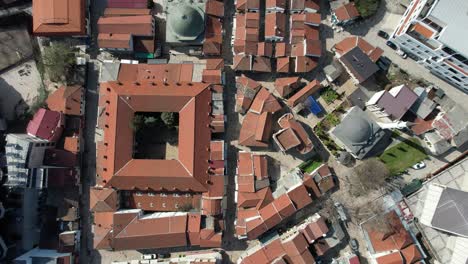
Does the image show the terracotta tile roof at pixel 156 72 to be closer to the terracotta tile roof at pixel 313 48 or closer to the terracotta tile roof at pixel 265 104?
the terracotta tile roof at pixel 265 104

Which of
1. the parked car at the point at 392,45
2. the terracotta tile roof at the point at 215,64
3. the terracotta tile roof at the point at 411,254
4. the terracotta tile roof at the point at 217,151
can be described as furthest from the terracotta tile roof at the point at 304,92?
the terracotta tile roof at the point at 411,254

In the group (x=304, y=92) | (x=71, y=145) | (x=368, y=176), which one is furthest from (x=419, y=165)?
(x=71, y=145)

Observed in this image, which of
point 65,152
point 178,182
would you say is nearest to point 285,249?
point 178,182

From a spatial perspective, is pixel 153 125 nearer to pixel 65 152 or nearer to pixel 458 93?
pixel 65 152

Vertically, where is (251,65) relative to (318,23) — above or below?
below

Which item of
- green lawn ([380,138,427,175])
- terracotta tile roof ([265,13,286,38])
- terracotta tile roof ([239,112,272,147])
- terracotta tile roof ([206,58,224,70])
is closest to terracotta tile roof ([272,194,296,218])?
terracotta tile roof ([239,112,272,147])

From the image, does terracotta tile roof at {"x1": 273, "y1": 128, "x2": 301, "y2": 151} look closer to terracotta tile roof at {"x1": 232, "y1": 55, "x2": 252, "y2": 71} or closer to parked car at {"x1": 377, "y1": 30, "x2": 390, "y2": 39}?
terracotta tile roof at {"x1": 232, "y1": 55, "x2": 252, "y2": 71}
